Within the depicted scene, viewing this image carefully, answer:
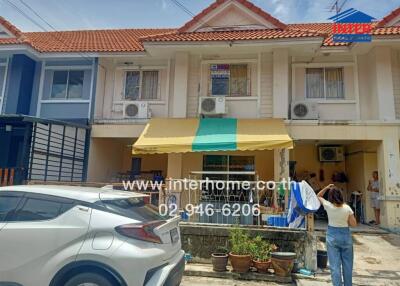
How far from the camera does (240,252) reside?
666 centimetres

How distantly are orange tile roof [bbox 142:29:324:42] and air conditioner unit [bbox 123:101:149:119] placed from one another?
232 centimetres

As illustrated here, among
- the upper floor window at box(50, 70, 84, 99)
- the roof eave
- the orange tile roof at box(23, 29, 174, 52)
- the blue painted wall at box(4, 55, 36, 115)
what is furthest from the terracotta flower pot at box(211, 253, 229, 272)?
the blue painted wall at box(4, 55, 36, 115)

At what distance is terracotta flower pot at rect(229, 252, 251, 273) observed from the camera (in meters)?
6.49

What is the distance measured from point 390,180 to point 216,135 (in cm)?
576

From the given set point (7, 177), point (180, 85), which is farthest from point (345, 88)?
point (7, 177)

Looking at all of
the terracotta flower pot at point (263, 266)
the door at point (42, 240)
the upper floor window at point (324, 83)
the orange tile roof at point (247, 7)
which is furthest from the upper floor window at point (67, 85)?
the terracotta flower pot at point (263, 266)

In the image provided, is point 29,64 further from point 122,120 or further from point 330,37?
point 330,37

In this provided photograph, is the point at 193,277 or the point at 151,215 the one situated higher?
the point at 151,215

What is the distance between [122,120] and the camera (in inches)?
479

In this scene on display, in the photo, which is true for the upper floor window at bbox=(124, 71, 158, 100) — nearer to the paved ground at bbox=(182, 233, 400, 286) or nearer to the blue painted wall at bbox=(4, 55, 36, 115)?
the blue painted wall at bbox=(4, 55, 36, 115)

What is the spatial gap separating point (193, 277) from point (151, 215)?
8.62 ft

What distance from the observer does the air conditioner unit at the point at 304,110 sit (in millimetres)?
11531

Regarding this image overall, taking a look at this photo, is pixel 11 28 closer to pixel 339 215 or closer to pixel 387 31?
pixel 339 215

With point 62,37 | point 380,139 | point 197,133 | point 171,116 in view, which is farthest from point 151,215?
point 62,37
